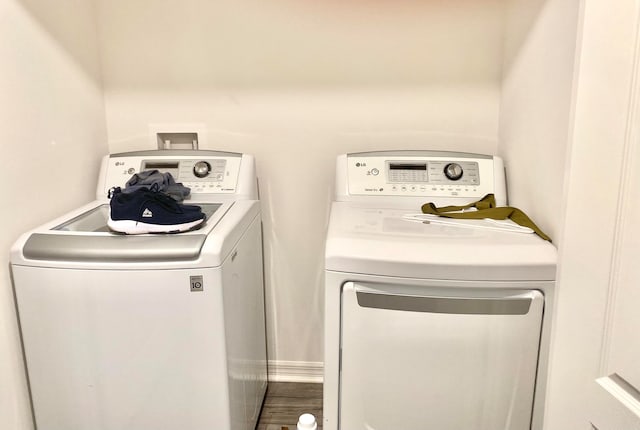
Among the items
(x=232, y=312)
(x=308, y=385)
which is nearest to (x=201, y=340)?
(x=232, y=312)

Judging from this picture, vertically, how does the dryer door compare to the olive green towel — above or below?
below

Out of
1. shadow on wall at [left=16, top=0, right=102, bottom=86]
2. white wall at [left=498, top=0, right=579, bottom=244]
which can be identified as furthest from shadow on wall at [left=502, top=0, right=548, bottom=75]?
shadow on wall at [left=16, top=0, right=102, bottom=86]

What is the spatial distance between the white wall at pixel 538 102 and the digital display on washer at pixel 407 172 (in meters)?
0.31

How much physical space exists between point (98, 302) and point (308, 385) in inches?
44.3

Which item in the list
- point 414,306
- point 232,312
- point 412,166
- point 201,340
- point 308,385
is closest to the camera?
point 414,306

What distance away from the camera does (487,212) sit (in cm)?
153

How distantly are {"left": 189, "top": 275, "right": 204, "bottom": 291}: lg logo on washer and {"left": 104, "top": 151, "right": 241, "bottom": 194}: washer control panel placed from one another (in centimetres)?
55

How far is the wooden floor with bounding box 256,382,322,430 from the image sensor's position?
1.88 meters

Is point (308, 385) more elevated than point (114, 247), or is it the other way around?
point (114, 247)

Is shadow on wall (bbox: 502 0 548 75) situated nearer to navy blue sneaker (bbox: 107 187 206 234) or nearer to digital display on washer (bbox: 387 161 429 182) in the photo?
digital display on washer (bbox: 387 161 429 182)

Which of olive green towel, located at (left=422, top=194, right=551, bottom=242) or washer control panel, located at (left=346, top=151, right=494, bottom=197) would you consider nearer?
olive green towel, located at (left=422, top=194, right=551, bottom=242)

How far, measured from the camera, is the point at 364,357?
1.24 metres

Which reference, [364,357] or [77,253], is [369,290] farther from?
[77,253]

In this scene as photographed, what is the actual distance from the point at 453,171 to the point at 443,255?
63cm
